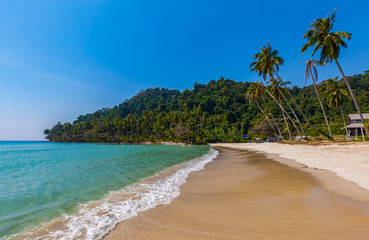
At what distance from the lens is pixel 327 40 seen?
69.4ft

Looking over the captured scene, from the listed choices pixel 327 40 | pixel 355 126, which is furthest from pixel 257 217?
pixel 355 126

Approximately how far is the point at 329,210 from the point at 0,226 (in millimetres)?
7279

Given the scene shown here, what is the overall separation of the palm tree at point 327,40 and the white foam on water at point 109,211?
81.4 feet

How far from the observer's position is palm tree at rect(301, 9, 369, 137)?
822 inches

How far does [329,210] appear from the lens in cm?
396

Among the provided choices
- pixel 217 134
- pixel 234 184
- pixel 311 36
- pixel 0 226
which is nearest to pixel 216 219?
pixel 234 184

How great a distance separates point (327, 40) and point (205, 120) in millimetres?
66756

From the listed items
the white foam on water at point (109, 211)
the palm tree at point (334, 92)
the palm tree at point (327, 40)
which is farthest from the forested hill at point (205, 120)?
the white foam on water at point (109, 211)

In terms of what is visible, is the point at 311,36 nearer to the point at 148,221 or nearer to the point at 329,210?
the point at 329,210

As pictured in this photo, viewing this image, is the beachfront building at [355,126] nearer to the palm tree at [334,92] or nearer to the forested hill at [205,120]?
the forested hill at [205,120]

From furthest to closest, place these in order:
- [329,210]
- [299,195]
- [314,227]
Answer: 1. [299,195]
2. [329,210]
3. [314,227]

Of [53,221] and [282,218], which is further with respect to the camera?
[53,221]

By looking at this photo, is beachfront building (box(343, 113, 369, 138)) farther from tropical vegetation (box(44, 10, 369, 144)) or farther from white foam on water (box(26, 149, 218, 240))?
white foam on water (box(26, 149, 218, 240))

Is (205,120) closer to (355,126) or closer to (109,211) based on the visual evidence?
(355,126)
